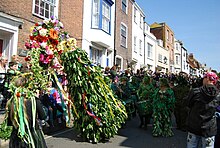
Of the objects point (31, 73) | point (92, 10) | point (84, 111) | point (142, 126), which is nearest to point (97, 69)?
point (84, 111)

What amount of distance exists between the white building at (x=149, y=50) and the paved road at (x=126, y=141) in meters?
19.0

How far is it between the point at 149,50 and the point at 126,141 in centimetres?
2286

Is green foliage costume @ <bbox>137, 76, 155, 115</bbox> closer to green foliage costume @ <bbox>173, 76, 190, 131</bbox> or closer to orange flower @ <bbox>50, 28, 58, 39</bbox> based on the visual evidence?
green foliage costume @ <bbox>173, 76, 190, 131</bbox>

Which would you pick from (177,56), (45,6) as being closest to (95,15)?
(45,6)

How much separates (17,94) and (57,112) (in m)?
3.74

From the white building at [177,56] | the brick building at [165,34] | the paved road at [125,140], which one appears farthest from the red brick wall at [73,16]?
the white building at [177,56]

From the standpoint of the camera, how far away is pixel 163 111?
7332mm

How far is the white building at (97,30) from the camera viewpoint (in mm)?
Answer: 14617

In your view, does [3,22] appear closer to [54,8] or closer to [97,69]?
[54,8]

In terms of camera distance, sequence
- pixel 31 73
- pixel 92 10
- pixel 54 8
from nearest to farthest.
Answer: pixel 31 73, pixel 54 8, pixel 92 10

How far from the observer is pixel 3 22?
9078 millimetres

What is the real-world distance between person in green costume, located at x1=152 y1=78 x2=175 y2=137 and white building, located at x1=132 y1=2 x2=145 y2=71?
15020mm

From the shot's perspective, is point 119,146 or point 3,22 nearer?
point 119,146

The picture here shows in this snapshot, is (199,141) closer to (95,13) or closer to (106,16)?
(95,13)
